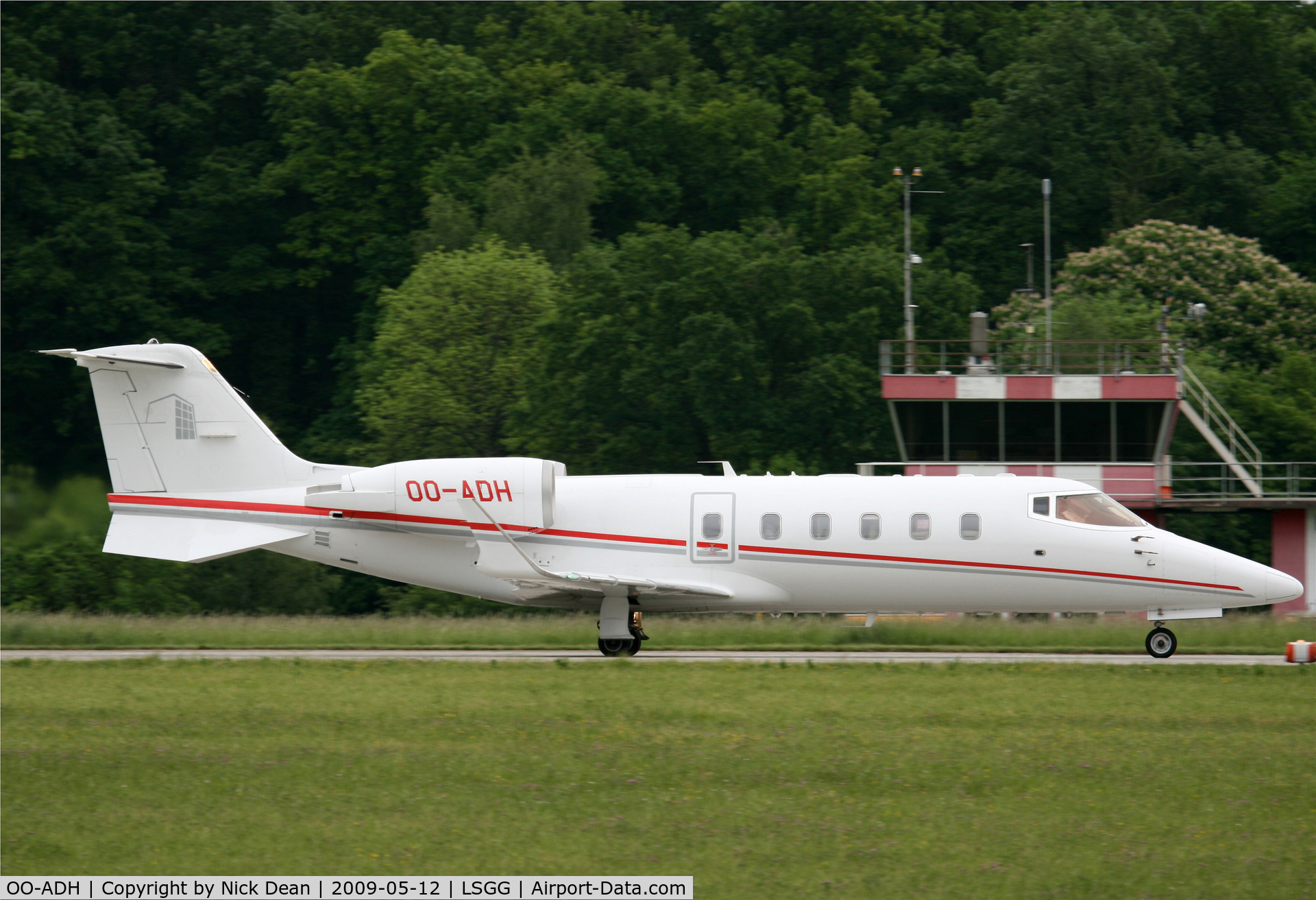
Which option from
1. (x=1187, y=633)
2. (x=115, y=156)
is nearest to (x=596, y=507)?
(x=1187, y=633)

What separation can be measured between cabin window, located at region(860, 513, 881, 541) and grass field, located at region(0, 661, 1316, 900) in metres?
4.05

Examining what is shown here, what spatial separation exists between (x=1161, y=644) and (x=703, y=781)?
1228 cm

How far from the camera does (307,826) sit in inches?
561

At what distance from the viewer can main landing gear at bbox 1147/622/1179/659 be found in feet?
84.1

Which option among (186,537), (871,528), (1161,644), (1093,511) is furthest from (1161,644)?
(186,537)

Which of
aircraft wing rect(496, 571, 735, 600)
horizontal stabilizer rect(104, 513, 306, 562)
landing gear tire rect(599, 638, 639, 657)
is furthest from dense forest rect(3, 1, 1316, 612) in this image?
horizontal stabilizer rect(104, 513, 306, 562)

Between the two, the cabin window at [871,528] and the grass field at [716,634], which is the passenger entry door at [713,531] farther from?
the grass field at [716,634]

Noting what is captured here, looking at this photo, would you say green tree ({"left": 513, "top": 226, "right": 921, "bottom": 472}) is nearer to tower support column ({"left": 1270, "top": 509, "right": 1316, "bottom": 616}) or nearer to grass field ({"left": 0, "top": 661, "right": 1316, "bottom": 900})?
tower support column ({"left": 1270, "top": 509, "right": 1316, "bottom": 616})

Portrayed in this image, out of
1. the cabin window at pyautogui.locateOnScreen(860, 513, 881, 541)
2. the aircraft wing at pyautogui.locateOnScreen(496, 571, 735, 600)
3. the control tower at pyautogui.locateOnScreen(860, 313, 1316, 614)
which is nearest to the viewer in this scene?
the cabin window at pyautogui.locateOnScreen(860, 513, 881, 541)

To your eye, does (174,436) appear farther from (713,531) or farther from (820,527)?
(820,527)

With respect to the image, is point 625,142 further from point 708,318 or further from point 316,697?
point 316,697

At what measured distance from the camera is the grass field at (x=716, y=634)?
28.7m

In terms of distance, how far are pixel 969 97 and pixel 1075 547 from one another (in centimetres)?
5904

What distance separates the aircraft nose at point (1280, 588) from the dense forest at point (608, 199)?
32962mm
